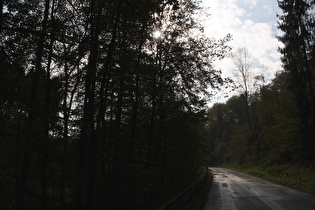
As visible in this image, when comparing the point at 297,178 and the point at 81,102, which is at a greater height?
Result: the point at 81,102

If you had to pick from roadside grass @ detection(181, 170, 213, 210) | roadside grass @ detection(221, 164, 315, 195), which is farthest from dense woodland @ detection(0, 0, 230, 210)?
roadside grass @ detection(221, 164, 315, 195)

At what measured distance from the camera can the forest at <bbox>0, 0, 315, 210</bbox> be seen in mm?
6117

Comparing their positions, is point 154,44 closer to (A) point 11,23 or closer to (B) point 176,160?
(A) point 11,23

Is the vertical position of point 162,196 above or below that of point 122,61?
below

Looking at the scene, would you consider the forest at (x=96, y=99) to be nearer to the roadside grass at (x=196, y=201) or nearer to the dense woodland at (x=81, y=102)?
the dense woodland at (x=81, y=102)

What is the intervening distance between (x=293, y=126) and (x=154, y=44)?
18.9 metres

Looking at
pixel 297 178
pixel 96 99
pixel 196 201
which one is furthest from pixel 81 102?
pixel 297 178

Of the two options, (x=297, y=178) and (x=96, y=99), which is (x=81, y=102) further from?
(x=297, y=178)

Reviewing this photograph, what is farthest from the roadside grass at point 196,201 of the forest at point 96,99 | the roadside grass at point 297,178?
the roadside grass at point 297,178

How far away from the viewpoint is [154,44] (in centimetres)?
1159

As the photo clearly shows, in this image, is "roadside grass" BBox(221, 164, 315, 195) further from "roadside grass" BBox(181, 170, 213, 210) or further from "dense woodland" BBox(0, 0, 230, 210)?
"dense woodland" BBox(0, 0, 230, 210)

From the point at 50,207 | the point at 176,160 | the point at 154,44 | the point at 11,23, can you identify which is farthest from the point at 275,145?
the point at 11,23

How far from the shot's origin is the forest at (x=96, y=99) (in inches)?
241

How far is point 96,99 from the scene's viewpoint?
8.69m
